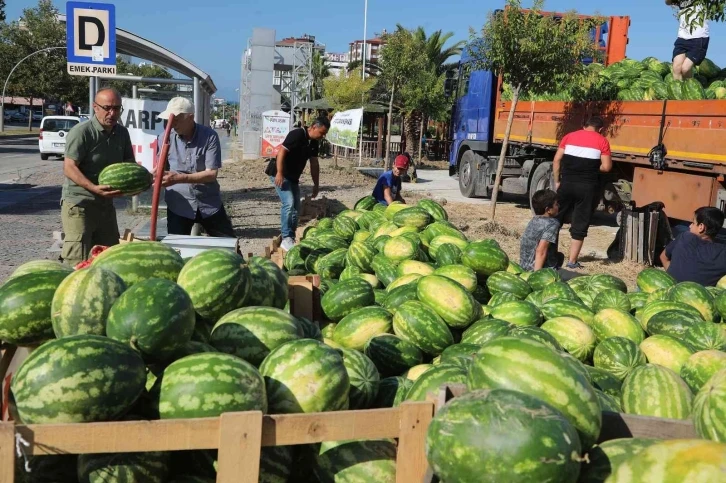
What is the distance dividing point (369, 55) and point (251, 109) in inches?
3512

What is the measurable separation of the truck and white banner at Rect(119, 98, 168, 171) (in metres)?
7.70

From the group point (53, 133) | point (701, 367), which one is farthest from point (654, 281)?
point (53, 133)

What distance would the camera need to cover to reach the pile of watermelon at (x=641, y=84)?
406 inches

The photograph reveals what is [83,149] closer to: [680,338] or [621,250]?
[680,338]

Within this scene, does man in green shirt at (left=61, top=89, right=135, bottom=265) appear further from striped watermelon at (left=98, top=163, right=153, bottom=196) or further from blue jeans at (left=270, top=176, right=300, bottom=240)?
blue jeans at (left=270, top=176, right=300, bottom=240)

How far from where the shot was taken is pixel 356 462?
2.31 metres

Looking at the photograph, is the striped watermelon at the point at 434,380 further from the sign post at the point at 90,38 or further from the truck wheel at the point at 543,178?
the truck wheel at the point at 543,178

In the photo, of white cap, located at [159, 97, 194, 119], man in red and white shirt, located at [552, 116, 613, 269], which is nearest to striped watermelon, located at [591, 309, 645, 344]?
white cap, located at [159, 97, 194, 119]

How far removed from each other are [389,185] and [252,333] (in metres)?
6.11

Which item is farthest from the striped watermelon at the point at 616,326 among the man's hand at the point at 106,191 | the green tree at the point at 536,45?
the green tree at the point at 536,45

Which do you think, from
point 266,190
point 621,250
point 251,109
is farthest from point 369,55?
point 621,250

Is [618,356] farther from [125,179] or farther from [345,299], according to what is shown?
[125,179]

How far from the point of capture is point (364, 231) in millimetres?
6523

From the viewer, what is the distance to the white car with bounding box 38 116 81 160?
86.6ft
